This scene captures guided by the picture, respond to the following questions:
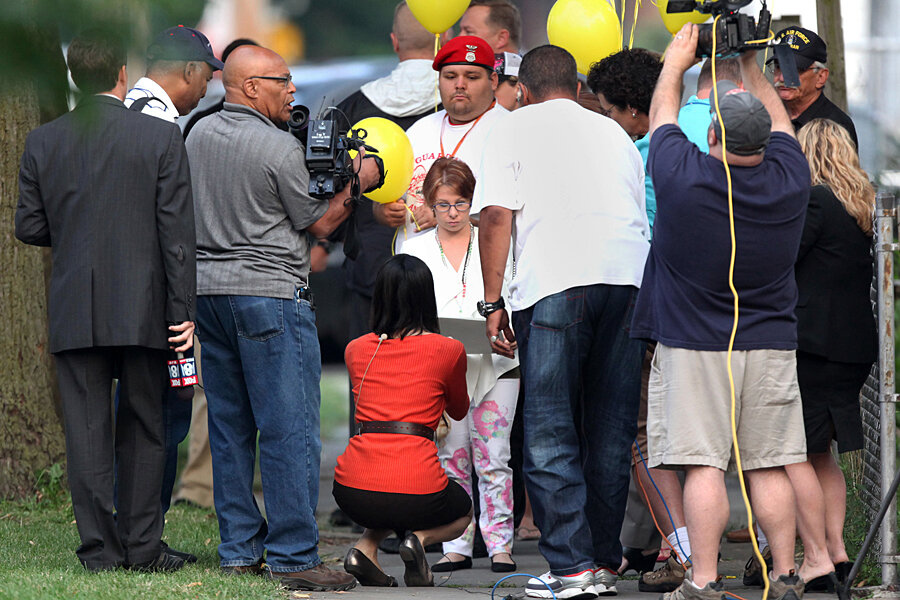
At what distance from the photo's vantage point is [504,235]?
16.5ft

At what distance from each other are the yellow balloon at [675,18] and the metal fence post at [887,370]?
159cm

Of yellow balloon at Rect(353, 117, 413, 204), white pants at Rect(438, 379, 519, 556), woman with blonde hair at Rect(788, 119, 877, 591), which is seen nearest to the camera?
woman with blonde hair at Rect(788, 119, 877, 591)

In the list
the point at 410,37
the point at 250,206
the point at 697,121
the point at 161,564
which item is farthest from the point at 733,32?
the point at 161,564

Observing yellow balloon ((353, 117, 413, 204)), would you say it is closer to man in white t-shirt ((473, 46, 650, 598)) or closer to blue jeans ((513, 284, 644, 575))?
man in white t-shirt ((473, 46, 650, 598))

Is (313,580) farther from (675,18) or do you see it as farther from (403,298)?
(675,18)

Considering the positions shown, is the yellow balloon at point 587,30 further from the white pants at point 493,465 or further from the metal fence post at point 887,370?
the metal fence post at point 887,370

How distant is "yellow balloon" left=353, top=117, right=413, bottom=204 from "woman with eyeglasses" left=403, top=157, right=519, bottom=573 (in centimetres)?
15

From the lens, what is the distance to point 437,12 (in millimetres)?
6426

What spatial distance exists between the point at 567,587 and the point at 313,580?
1.02 m

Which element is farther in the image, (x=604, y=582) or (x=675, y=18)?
(x=675, y=18)

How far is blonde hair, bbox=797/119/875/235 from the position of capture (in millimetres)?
4875

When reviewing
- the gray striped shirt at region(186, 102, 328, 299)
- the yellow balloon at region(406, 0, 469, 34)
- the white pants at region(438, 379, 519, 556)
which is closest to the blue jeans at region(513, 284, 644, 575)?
the white pants at region(438, 379, 519, 556)

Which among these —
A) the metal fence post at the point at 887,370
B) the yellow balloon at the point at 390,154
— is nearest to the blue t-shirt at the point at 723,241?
the metal fence post at the point at 887,370

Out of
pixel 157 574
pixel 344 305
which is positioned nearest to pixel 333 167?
pixel 157 574
